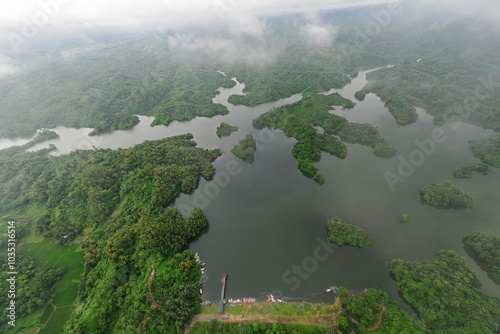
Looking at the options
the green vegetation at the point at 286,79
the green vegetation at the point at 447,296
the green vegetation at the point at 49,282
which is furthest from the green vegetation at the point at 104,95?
the green vegetation at the point at 447,296

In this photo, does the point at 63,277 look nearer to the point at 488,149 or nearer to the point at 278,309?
the point at 278,309

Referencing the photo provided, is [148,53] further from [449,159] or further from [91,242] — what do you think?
[449,159]

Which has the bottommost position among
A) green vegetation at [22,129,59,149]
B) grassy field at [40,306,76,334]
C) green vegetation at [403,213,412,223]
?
green vegetation at [22,129,59,149]

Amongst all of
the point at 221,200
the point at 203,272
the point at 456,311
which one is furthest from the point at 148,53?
the point at 456,311

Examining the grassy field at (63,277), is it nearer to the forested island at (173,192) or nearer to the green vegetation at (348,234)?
the forested island at (173,192)

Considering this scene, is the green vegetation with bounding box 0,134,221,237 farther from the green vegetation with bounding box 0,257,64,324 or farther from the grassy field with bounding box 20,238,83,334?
the green vegetation with bounding box 0,257,64,324

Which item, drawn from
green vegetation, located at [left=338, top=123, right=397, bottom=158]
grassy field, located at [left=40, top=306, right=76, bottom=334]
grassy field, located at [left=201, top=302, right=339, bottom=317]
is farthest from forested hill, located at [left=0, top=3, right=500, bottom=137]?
grassy field, located at [left=201, top=302, right=339, bottom=317]

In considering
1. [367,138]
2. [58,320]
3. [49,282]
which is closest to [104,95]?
[49,282]
